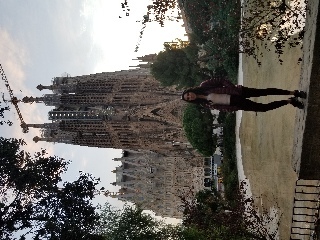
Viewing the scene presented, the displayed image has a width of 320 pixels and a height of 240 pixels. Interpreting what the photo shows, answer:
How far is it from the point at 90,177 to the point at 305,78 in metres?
8.78

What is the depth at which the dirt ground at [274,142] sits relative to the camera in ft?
49.5

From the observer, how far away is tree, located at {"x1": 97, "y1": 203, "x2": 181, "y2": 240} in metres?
20.1

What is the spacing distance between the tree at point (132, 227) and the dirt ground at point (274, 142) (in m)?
4.44

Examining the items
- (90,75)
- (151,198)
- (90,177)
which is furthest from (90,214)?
(151,198)

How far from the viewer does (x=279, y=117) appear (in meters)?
15.9

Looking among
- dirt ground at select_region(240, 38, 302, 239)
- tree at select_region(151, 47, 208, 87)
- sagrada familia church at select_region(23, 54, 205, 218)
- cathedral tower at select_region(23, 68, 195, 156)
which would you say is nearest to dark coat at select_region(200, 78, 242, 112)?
dirt ground at select_region(240, 38, 302, 239)

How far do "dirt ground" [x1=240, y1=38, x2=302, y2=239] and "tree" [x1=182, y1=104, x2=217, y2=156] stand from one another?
7.88 metres

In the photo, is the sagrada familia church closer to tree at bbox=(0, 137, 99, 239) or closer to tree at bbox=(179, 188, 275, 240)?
tree at bbox=(179, 188, 275, 240)

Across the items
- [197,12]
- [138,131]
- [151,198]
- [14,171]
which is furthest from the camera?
[151,198]

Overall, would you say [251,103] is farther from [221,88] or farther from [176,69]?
[176,69]

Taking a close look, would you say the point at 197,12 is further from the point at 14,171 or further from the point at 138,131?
the point at 14,171

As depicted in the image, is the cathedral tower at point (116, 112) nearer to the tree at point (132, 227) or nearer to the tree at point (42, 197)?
the tree at point (132, 227)

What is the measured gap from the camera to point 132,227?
68.6ft

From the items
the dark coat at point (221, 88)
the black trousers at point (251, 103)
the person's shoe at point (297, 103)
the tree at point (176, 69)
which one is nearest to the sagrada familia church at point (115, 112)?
the tree at point (176, 69)
